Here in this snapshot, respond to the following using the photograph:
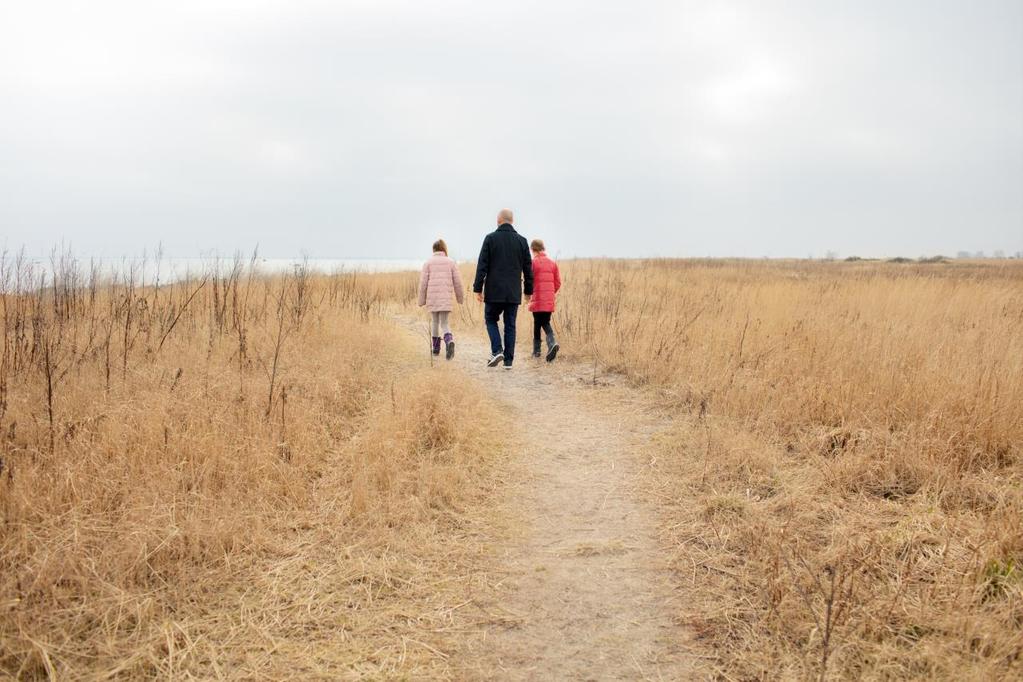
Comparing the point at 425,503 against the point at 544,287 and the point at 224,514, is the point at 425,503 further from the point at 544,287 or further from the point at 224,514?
the point at 544,287

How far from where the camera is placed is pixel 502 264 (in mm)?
8141

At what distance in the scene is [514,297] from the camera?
26.9 feet

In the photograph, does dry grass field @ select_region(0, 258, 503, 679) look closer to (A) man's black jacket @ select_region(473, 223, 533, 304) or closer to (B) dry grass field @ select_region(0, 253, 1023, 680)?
(B) dry grass field @ select_region(0, 253, 1023, 680)

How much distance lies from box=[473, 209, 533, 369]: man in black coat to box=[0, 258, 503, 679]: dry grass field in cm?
194

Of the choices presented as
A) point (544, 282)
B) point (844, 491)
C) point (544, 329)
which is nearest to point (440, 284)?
point (544, 282)

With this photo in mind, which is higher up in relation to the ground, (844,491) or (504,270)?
(504,270)

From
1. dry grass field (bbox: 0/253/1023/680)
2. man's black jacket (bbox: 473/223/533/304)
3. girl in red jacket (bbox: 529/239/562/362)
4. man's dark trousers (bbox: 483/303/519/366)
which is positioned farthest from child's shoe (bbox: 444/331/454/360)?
girl in red jacket (bbox: 529/239/562/362)

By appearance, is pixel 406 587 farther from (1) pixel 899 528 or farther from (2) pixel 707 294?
(2) pixel 707 294

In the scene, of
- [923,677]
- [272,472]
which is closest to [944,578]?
[923,677]

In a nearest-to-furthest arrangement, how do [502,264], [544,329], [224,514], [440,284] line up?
1. [224,514]
2. [502,264]
3. [440,284]
4. [544,329]

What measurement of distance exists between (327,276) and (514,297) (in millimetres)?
10283

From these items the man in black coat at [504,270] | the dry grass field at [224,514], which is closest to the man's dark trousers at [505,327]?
the man in black coat at [504,270]

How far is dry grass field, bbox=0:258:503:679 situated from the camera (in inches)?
110

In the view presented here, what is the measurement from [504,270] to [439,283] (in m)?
0.99
